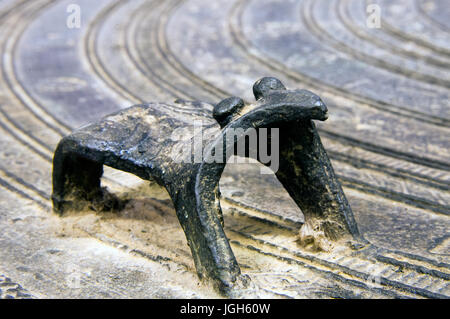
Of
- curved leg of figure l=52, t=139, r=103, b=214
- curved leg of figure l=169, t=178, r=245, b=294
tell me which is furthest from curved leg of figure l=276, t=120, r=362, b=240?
curved leg of figure l=52, t=139, r=103, b=214

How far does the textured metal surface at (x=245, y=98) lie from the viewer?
279cm

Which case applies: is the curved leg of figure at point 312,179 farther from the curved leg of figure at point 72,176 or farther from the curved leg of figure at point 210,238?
the curved leg of figure at point 72,176

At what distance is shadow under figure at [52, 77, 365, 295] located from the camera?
2.54 meters

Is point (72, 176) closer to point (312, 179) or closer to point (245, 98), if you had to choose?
point (312, 179)

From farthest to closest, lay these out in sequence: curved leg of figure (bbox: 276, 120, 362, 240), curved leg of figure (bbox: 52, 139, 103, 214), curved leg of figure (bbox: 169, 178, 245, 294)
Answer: curved leg of figure (bbox: 52, 139, 103, 214)
curved leg of figure (bbox: 276, 120, 362, 240)
curved leg of figure (bbox: 169, 178, 245, 294)

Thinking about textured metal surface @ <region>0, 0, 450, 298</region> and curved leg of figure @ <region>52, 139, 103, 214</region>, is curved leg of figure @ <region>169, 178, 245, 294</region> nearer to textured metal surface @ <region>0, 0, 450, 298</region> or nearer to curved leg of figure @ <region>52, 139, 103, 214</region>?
textured metal surface @ <region>0, 0, 450, 298</region>

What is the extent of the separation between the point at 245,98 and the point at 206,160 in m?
2.35

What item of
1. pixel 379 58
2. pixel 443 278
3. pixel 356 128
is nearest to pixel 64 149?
pixel 443 278

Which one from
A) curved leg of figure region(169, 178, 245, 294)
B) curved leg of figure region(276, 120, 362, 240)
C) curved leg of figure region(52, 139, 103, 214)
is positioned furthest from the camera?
curved leg of figure region(52, 139, 103, 214)

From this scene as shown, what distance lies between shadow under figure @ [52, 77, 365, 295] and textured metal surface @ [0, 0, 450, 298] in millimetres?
140

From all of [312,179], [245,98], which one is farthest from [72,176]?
[245,98]

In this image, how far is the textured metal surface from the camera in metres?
2.79

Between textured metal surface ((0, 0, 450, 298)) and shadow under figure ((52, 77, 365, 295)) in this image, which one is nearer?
shadow under figure ((52, 77, 365, 295))

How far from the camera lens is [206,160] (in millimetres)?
2541
